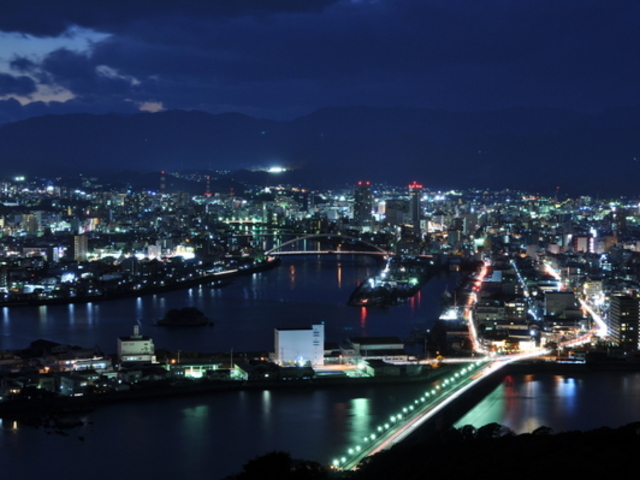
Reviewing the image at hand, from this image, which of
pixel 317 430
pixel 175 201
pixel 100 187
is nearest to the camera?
pixel 317 430

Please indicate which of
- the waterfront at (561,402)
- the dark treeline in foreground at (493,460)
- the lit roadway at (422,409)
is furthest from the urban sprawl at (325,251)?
the dark treeline in foreground at (493,460)

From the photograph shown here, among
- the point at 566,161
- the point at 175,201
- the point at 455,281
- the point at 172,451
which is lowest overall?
the point at 172,451

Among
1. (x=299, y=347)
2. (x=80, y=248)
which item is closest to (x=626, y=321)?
(x=299, y=347)

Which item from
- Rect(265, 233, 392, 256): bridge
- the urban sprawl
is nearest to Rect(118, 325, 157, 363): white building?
the urban sprawl

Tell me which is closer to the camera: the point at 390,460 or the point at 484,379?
the point at 390,460

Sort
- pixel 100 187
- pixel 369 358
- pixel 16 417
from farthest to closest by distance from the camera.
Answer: pixel 100 187, pixel 369 358, pixel 16 417

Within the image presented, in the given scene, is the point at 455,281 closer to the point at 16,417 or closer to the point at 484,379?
the point at 484,379

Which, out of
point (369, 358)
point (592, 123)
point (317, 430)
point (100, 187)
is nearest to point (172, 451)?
point (317, 430)
